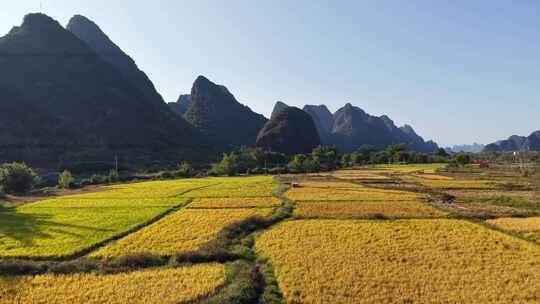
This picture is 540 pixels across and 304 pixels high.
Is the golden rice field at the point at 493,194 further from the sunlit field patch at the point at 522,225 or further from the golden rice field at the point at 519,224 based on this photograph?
the sunlit field patch at the point at 522,225

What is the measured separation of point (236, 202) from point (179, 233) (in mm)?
14852

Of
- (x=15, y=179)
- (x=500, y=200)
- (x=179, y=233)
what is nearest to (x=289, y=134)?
(x=15, y=179)

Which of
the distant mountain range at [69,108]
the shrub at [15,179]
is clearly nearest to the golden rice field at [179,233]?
the shrub at [15,179]

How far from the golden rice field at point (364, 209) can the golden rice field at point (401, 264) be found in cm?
477

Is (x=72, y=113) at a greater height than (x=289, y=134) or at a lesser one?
greater

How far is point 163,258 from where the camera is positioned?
65.4ft

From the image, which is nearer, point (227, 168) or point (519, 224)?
point (519, 224)

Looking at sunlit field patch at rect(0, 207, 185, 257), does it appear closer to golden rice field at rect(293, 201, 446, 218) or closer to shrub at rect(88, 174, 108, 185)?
golden rice field at rect(293, 201, 446, 218)

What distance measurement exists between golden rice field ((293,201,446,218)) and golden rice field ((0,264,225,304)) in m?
15.9

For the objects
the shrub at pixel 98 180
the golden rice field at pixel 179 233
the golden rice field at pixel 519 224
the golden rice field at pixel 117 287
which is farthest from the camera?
the shrub at pixel 98 180

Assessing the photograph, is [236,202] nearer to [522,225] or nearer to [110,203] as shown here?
[110,203]

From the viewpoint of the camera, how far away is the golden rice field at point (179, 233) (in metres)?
21.5

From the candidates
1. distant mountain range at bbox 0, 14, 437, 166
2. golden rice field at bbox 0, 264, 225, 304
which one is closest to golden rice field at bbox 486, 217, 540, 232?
golden rice field at bbox 0, 264, 225, 304

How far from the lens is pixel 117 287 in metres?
15.9
